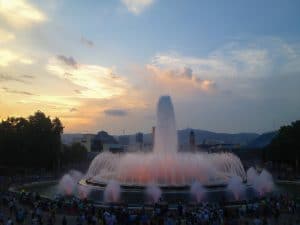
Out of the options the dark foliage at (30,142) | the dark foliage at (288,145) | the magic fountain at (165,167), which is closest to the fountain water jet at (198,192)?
the magic fountain at (165,167)

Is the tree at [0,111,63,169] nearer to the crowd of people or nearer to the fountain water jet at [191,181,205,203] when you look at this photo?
the crowd of people

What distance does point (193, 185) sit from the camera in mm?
34812

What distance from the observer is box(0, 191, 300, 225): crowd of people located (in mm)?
24000

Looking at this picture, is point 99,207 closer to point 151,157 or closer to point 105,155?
point 151,157

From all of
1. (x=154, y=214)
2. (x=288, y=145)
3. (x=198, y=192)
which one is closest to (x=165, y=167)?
(x=198, y=192)

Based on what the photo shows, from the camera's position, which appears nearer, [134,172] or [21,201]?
[21,201]

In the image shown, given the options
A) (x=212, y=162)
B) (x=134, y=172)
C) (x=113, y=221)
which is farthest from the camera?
(x=212, y=162)

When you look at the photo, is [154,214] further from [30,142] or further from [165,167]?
[30,142]

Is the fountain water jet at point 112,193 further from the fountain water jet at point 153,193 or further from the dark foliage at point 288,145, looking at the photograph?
the dark foliage at point 288,145

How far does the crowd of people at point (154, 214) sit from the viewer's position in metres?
24.0

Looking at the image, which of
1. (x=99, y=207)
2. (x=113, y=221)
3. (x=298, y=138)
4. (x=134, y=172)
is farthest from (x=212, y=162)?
(x=298, y=138)

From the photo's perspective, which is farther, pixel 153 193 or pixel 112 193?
pixel 112 193

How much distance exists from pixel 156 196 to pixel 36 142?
50.2 metres

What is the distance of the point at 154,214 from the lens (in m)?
25.9
